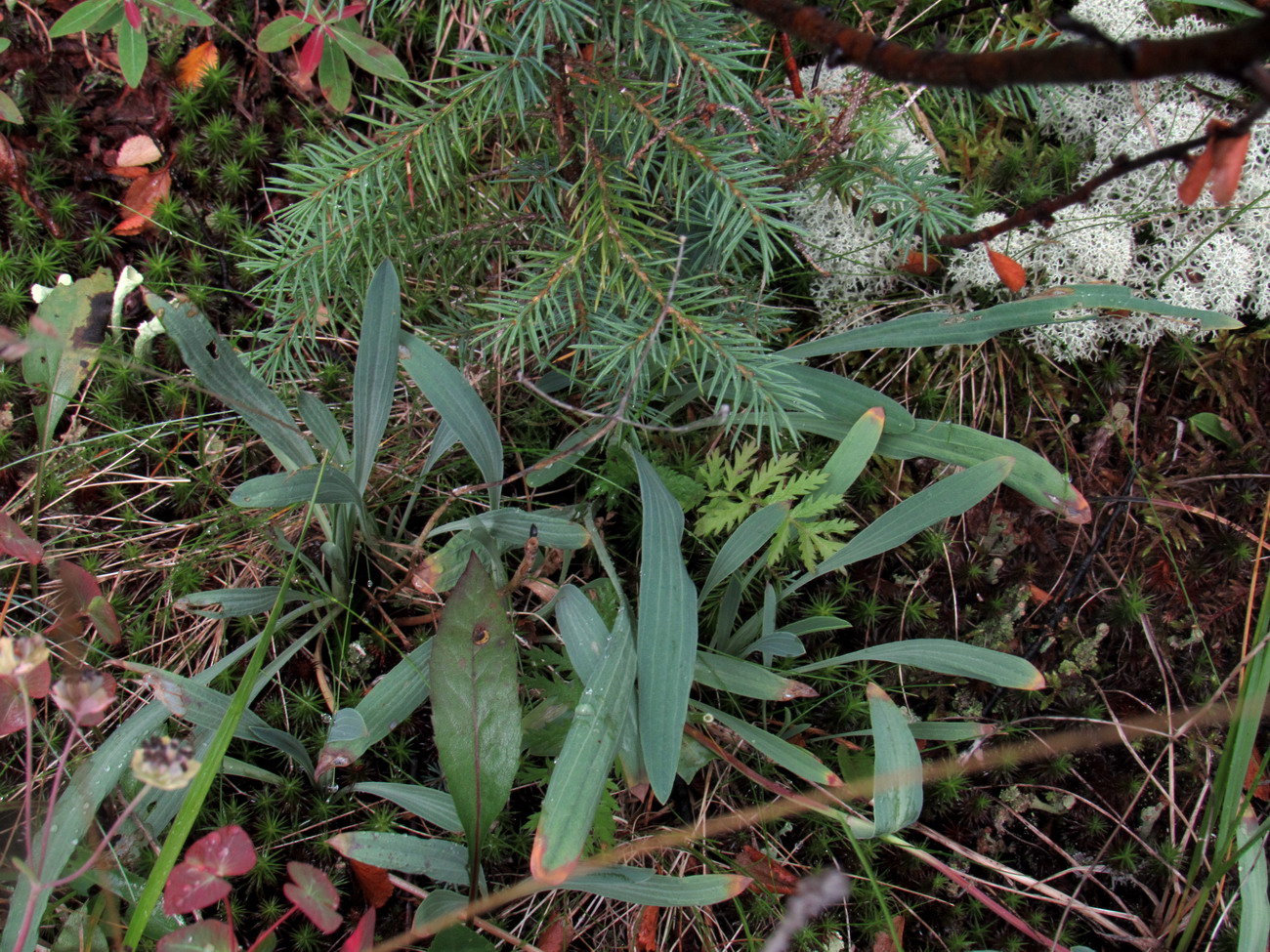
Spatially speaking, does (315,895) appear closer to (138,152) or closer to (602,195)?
(602,195)

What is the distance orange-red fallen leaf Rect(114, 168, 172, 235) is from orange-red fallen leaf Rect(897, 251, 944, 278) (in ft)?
6.11

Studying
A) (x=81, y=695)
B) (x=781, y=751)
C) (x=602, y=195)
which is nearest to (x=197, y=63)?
(x=602, y=195)

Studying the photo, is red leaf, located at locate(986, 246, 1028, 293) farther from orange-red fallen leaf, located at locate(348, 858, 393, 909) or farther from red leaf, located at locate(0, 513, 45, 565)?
red leaf, located at locate(0, 513, 45, 565)

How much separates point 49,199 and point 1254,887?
3.15m

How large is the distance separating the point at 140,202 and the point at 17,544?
0.99m

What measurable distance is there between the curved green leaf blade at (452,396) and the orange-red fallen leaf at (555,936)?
950 mm

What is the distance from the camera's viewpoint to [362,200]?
5.00ft

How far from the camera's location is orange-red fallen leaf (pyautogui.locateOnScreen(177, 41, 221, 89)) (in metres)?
2.17

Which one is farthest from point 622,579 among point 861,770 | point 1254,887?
point 1254,887

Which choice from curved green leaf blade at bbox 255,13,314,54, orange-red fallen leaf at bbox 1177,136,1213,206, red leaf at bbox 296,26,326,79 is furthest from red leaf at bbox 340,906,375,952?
curved green leaf blade at bbox 255,13,314,54

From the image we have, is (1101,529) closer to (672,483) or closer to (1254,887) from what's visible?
(1254,887)

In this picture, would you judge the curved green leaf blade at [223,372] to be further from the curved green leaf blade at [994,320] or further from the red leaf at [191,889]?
the curved green leaf blade at [994,320]

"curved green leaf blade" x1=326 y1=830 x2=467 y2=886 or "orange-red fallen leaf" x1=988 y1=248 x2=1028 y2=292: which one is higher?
"orange-red fallen leaf" x1=988 y1=248 x2=1028 y2=292

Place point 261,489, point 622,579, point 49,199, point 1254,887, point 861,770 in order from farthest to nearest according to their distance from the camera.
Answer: point 49,199, point 622,579, point 861,770, point 1254,887, point 261,489
